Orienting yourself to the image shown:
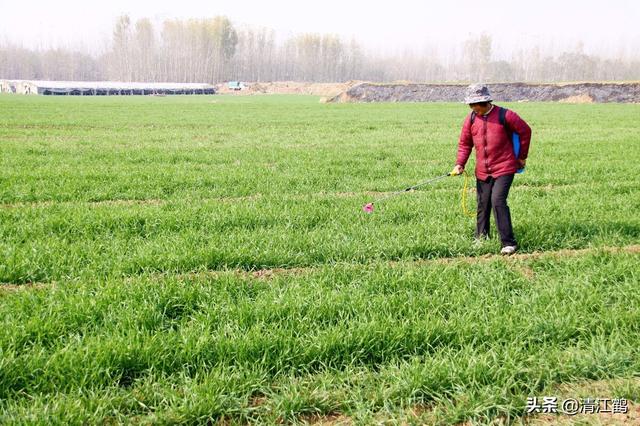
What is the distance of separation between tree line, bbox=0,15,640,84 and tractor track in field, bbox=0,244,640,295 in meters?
168

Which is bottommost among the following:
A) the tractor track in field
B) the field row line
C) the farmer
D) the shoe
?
the tractor track in field

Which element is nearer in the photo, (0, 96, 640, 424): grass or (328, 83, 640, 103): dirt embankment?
(0, 96, 640, 424): grass

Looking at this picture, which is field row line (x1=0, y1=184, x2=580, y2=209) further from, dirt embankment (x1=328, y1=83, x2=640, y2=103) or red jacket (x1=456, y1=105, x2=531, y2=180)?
dirt embankment (x1=328, y1=83, x2=640, y2=103)

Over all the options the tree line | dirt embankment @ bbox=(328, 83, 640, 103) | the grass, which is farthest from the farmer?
the tree line

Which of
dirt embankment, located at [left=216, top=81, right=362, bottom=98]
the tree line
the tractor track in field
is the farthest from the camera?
the tree line

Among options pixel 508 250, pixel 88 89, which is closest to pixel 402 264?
pixel 508 250

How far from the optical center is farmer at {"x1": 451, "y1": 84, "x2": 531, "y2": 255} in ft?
21.5

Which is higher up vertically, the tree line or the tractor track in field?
the tree line

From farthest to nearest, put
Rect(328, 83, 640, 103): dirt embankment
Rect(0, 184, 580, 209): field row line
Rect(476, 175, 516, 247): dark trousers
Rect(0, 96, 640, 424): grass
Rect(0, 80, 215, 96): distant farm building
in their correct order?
1. Rect(0, 80, 215, 96): distant farm building
2. Rect(328, 83, 640, 103): dirt embankment
3. Rect(0, 184, 580, 209): field row line
4. Rect(476, 175, 516, 247): dark trousers
5. Rect(0, 96, 640, 424): grass

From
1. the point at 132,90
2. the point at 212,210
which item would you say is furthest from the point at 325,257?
the point at 132,90

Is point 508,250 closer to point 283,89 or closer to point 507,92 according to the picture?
point 507,92

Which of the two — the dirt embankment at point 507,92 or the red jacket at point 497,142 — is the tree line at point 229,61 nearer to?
the dirt embankment at point 507,92

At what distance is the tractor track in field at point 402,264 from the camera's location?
5.41m

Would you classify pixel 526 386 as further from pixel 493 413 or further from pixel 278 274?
pixel 278 274
